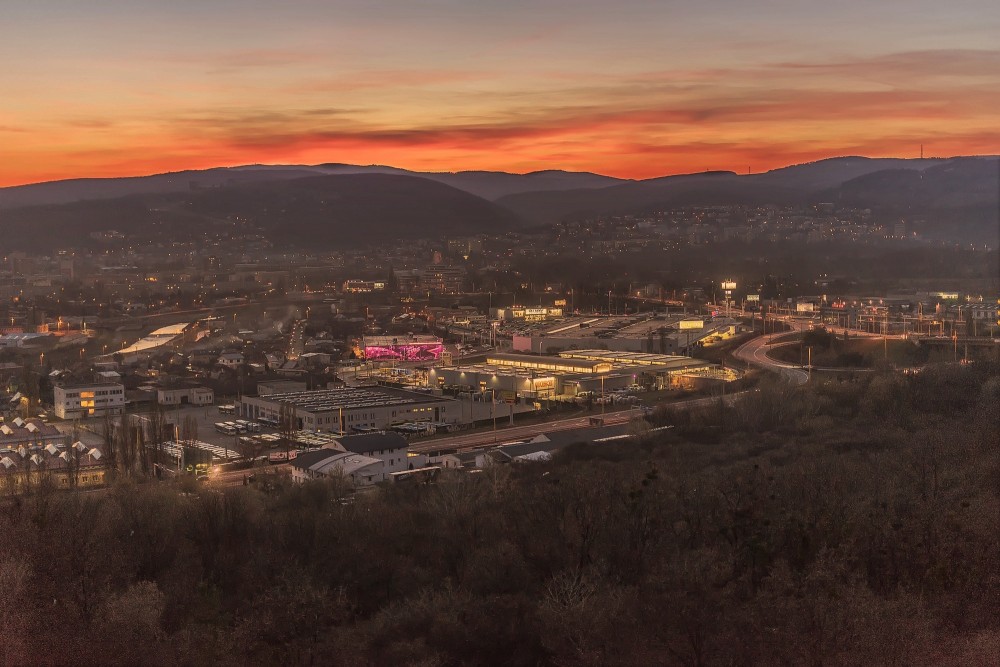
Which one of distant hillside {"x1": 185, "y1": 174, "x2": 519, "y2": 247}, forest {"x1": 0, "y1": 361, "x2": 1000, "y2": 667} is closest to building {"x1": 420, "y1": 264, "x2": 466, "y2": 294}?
distant hillside {"x1": 185, "y1": 174, "x2": 519, "y2": 247}

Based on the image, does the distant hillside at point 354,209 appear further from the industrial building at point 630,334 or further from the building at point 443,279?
the industrial building at point 630,334

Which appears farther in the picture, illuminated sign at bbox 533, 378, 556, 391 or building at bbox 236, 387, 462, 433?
illuminated sign at bbox 533, 378, 556, 391

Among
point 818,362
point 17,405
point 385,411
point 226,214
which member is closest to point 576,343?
point 818,362

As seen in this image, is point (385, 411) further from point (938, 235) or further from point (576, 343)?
point (938, 235)

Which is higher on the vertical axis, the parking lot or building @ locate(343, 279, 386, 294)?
building @ locate(343, 279, 386, 294)

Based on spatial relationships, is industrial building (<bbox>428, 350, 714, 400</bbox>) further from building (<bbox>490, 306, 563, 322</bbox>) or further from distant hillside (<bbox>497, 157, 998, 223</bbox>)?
distant hillside (<bbox>497, 157, 998, 223</bbox>)

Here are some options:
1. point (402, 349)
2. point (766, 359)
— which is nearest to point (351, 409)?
point (402, 349)

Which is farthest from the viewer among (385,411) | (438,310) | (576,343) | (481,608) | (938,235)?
(938,235)

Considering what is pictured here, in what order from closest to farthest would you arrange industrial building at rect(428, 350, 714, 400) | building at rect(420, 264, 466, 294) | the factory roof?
1. the factory roof
2. industrial building at rect(428, 350, 714, 400)
3. building at rect(420, 264, 466, 294)
